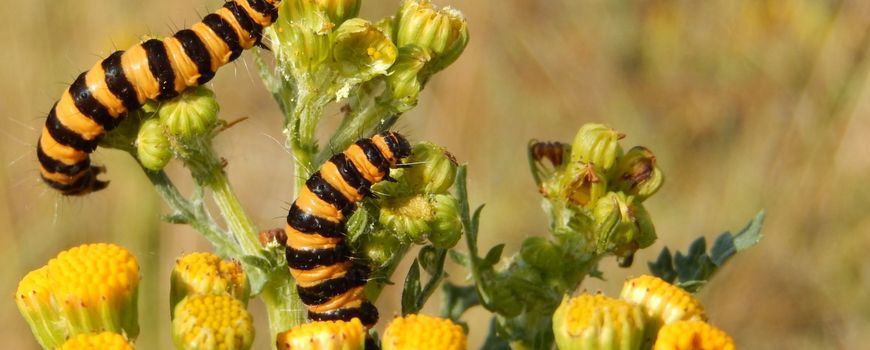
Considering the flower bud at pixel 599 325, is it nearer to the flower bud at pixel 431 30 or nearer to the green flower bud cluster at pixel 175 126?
the flower bud at pixel 431 30

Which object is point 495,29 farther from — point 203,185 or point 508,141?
point 203,185

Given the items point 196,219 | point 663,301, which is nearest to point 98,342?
point 196,219

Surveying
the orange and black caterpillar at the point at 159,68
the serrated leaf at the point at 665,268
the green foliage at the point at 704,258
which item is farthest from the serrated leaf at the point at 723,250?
the orange and black caterpillar at the point at 159,68

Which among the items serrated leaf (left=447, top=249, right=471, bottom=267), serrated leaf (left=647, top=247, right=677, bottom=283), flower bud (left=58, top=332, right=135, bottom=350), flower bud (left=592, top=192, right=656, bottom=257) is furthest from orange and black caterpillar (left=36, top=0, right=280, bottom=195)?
serrated leaf (left=647, top=247, right=677, bottom=283)

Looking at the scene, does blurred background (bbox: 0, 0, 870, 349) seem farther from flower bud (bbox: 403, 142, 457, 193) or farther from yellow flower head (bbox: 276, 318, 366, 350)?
yellow flower head (bbox: 276, 318, 366, 350)

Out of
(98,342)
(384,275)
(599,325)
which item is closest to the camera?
(98,342)

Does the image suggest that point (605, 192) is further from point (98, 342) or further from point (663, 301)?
point (98, 342)
